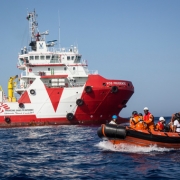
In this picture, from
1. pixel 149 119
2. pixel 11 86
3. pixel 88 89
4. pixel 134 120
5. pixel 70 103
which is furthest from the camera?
pixel 11 86

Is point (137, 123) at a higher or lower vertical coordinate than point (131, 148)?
higher

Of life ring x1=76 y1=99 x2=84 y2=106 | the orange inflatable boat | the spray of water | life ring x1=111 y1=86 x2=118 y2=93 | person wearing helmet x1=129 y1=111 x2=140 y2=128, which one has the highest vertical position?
life ring x1=111 y1=86 x2=118 y2=93

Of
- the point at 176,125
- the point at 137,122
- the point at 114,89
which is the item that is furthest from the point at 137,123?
the point at 114,89

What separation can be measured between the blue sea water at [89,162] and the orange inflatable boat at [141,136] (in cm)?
27

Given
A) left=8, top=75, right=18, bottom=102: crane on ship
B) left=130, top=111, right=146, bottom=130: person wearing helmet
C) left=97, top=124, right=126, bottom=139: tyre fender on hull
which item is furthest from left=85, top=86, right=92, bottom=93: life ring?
left=97, top=124, right=126, bottom=139: tyre fender on hull

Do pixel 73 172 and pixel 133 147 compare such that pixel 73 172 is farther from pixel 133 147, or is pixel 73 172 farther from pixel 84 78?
pixel 84 78

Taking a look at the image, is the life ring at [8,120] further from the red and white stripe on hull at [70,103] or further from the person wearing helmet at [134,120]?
the person wearing helmet at [134,120]

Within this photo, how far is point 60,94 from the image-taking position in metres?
31.3

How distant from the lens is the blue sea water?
412 inches

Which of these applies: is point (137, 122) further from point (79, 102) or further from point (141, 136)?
point (79, 102)

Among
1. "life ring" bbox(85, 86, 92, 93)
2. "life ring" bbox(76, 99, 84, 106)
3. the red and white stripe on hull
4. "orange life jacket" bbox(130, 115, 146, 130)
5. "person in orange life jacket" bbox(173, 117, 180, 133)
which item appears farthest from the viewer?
the red and white stripe on hull

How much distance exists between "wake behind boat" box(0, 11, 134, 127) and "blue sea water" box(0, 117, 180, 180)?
47.0 ft

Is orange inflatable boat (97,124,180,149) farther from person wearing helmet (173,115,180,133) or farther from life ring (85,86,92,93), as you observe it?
life ring (85,86,92,93)

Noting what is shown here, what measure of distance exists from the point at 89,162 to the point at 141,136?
3509 mm
